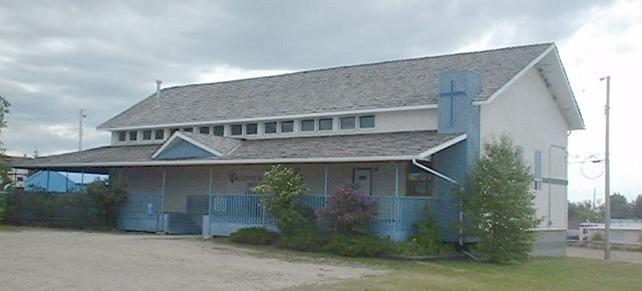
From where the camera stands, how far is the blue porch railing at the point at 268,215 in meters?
22.9

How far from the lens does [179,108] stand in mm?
35844

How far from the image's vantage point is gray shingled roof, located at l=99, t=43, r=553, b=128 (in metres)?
26.7

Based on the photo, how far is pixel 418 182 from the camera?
25.4 m

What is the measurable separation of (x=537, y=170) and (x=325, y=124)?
328 inches

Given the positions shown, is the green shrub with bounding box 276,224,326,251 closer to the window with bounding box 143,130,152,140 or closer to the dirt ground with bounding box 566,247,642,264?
the dirt ground with bounding box 566,247,642,264

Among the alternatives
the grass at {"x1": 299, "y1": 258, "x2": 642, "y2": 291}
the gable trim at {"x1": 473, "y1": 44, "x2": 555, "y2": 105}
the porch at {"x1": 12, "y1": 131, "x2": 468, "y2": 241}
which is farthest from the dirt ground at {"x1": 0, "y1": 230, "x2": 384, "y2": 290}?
the gable trim at {"x1": 473, "y1": 44, "x2": 555, "y2": 105}

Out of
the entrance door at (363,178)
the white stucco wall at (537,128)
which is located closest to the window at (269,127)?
the entrance door at (363,178)

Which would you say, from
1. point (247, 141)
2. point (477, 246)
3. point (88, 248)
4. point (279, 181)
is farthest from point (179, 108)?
point (477, 246)

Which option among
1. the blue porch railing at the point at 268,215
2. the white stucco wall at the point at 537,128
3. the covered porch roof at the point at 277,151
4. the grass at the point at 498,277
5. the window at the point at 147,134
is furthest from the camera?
the window at the point at 147,134

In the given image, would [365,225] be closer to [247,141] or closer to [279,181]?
[279,181]

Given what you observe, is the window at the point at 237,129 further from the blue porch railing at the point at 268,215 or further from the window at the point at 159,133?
the window at the point at 159,133

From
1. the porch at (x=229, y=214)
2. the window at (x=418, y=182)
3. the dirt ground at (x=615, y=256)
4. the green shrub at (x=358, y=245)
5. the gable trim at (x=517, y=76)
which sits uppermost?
the gable trim at (x=517, y=76)

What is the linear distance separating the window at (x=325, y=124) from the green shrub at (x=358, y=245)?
6641 mm

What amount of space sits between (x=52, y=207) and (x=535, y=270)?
68.6 ft
